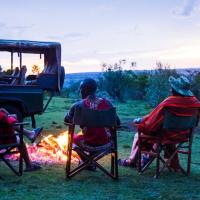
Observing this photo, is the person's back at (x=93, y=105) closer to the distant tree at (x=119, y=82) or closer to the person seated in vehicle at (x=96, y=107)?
the person seated in vehicle at (x=96, y=107)

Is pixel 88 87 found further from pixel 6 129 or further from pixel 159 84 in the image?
pixel 159 84

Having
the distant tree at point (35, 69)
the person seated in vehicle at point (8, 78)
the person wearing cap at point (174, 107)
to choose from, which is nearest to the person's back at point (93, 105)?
the person wearing cap at point (174, 107)

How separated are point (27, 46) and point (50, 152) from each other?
500 cm

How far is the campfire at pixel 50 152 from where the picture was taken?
26.9 feet

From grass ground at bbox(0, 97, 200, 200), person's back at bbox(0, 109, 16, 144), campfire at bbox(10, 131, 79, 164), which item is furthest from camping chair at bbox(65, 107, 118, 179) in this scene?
campfire at bbox(10, 131, 79, 164)

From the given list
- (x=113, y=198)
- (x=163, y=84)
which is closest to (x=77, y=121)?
(x=113, y=198)

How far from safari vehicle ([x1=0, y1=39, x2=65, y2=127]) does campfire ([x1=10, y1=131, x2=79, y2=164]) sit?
3.20m

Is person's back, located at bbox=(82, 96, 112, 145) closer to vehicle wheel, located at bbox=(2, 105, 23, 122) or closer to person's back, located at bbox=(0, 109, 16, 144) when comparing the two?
person's back, located at bbox=(0, 109, 16, 144)

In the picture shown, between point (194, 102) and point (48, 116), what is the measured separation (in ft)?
36.0

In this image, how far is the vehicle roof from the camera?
510 inches

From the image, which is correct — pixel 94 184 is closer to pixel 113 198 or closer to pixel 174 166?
pixel 113 198

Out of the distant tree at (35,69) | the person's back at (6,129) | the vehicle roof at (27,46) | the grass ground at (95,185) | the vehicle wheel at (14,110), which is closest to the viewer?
the grass ground at (95,185)

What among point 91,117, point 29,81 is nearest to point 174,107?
point 91,117

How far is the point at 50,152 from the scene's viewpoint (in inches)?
339
